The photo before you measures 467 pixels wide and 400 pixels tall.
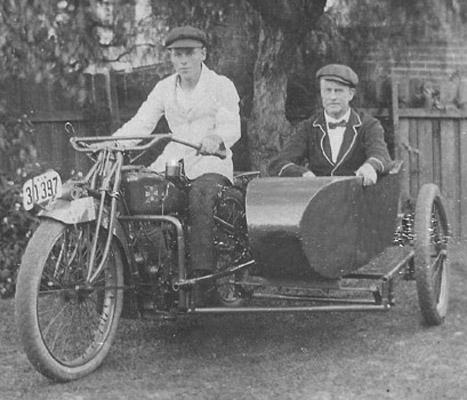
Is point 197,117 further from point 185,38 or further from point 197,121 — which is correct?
point 185,38

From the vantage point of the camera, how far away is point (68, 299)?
4.23 meters

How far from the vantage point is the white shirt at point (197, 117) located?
4.95 metres

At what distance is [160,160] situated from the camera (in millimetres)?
5203

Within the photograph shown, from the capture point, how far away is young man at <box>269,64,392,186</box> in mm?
→ 4969

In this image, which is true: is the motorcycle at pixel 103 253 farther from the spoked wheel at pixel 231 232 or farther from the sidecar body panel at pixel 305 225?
the sidecar body panel at pixel 305 225

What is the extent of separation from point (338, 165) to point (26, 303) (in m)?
1.98

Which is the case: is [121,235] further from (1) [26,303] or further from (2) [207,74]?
(2) [207,74]

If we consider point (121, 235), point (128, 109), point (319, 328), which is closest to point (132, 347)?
point (121, 235)

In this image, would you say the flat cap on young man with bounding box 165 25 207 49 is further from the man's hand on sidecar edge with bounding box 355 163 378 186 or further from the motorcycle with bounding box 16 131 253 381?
the man's hand on sidecar edge with bounding box 355 163 378 186

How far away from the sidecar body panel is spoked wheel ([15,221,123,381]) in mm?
716

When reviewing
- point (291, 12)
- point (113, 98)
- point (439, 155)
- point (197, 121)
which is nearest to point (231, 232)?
point (197, 121)

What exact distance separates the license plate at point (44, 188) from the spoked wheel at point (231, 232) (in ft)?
2.92

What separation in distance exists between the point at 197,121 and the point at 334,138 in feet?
2.51

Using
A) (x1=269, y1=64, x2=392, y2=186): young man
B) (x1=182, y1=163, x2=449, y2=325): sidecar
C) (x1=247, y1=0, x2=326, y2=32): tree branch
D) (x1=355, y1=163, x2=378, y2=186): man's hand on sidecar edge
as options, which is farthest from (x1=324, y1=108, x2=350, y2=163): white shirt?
(x1=247, y1=0, x2=326, y2=32): tree branch
